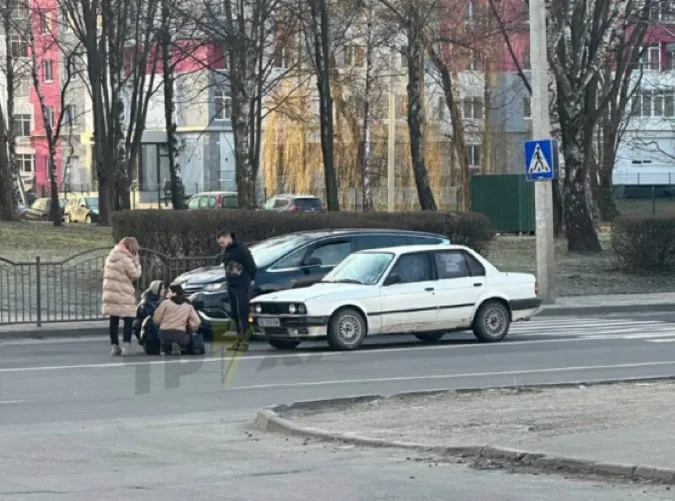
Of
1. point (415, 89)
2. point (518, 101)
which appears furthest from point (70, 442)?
point (518, 101)

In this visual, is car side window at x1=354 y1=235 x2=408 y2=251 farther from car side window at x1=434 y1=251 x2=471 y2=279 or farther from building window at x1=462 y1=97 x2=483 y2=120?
building window at x1=462 y1=97 x2=483 y2=120

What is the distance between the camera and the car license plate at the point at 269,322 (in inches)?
747

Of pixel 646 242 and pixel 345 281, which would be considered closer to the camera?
pixel 345 281

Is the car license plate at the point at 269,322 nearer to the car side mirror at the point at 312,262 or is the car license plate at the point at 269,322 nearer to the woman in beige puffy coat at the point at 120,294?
the woman in beige puffy coat at the point at 120,294

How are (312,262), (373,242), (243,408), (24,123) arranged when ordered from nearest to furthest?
(243,408)
(312,262)
(373,242)
(24,123)

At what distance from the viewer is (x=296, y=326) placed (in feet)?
61.8

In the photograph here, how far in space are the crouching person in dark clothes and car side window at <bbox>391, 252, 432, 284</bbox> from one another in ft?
10.2

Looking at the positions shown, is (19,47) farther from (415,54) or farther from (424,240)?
(424,240)

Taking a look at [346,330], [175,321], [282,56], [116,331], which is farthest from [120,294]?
[282,56]

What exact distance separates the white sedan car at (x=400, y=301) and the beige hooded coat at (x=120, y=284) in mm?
1775

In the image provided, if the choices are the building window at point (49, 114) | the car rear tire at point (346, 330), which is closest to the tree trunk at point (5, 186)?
the building window at point (49, 114)

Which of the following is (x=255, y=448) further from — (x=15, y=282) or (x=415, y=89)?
(x=415, y=89)

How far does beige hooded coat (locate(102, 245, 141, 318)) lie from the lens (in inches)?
738

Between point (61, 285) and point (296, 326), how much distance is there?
20.6ft
